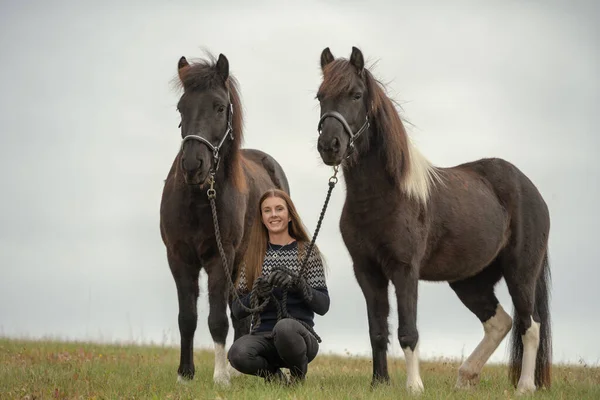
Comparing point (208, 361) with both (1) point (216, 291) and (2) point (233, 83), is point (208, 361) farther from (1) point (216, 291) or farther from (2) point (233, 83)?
(2) point (233, 83)

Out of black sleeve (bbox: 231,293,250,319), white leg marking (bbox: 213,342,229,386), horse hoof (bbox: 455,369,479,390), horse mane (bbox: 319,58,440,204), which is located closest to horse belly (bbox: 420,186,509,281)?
horse mane (bbox: 319,58,440,204)

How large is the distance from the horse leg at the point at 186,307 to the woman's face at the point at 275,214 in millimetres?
1329

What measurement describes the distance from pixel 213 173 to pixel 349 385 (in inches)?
98.9

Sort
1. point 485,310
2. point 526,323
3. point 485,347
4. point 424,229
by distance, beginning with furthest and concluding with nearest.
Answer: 1. point 485,310
2. point 485,347
3. point 526,323
4. point 424,229

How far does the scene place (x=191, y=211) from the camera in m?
7.64

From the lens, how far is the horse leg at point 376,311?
7.08 meters

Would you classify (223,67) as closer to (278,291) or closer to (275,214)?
(275,214)

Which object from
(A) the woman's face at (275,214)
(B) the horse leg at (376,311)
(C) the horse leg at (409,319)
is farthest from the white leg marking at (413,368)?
(A) the woman's face at (275,214)

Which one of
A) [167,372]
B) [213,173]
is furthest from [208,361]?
[213,173]

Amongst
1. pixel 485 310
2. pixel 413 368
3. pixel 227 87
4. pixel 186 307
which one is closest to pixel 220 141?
pixel 227 87

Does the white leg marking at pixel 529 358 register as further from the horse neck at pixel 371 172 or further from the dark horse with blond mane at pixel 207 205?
the dark horse with blond mane at pixel 207 205

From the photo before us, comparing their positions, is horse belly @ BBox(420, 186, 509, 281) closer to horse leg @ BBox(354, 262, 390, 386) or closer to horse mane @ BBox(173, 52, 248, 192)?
horse leg @ BBox(354, 262, 390, 386)

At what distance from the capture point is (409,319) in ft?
22.1

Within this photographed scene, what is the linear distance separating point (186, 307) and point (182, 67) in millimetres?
2530
